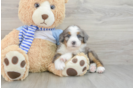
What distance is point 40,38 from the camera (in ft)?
3.74

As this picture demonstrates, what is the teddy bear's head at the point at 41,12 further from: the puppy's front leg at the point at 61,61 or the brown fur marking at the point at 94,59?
the brown fur marking at the point at 94,59

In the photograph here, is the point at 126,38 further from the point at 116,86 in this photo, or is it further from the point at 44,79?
the point at 44,79

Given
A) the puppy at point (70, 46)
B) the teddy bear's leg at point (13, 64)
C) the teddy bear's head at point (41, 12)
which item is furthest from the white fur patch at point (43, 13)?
the teddy bear's leg at point (13, 64)

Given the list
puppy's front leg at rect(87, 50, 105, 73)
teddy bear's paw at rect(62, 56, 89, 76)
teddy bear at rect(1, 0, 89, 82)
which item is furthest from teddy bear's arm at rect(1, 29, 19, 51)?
puppy's front leg at rect(87, 50, 105, 73)

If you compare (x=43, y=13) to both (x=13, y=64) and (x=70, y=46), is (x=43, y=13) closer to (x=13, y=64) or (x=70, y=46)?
(x=70, y=46)

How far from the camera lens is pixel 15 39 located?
107cm

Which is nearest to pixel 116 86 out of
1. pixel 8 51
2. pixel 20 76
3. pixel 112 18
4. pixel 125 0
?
pixel 20 76

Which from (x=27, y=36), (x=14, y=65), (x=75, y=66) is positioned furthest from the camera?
(x=27, y=36)

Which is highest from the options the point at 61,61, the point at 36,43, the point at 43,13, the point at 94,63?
the point at 43,13

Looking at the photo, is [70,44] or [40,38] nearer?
[70,44]

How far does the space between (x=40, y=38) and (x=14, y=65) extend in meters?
0.36

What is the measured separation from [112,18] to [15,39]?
3.32 ft

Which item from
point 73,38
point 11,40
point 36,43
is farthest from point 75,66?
point 11,40

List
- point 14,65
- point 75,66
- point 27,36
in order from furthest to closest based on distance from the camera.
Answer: point 27,36 → point 75,66 → point 14,65
